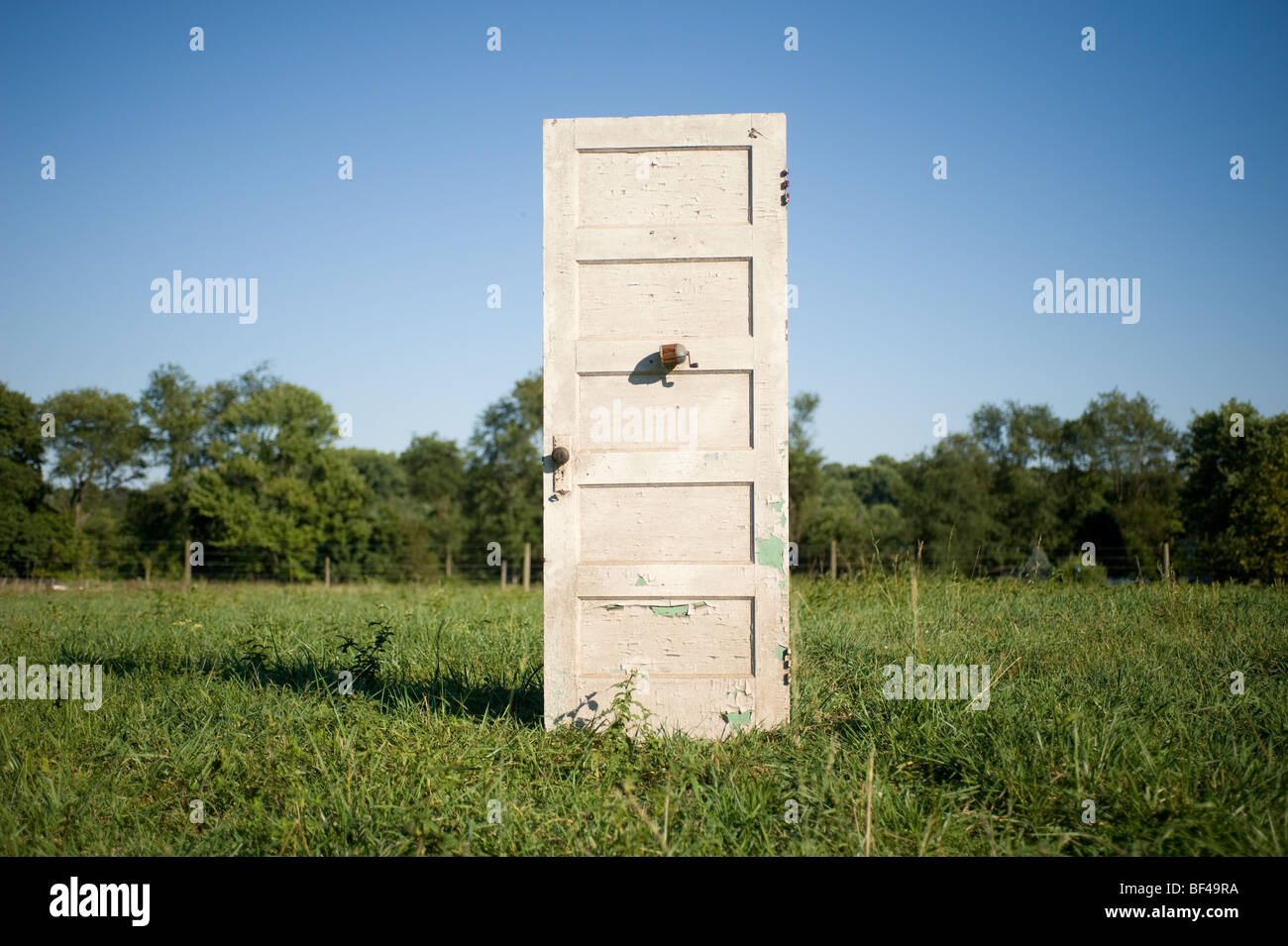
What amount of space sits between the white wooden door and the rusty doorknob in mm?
96

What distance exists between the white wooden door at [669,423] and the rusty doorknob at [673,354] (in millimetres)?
96

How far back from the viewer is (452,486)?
42094mm

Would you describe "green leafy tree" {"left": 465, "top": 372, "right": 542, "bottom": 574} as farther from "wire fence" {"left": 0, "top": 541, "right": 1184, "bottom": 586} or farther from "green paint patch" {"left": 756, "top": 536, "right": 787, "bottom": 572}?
"green paint patch" {"left": 756, "top": 536, "right": 787, "bottom": 572}

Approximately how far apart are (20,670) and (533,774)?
4.23 m

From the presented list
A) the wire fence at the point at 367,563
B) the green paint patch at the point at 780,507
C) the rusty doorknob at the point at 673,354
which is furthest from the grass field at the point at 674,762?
the wire fence at the point at 367,563

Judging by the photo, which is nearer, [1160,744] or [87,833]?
[87,833]

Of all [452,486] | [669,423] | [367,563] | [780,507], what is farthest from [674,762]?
[452,486]

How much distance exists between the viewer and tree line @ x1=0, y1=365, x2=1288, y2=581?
1178 inches

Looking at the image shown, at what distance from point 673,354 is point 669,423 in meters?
0.38
